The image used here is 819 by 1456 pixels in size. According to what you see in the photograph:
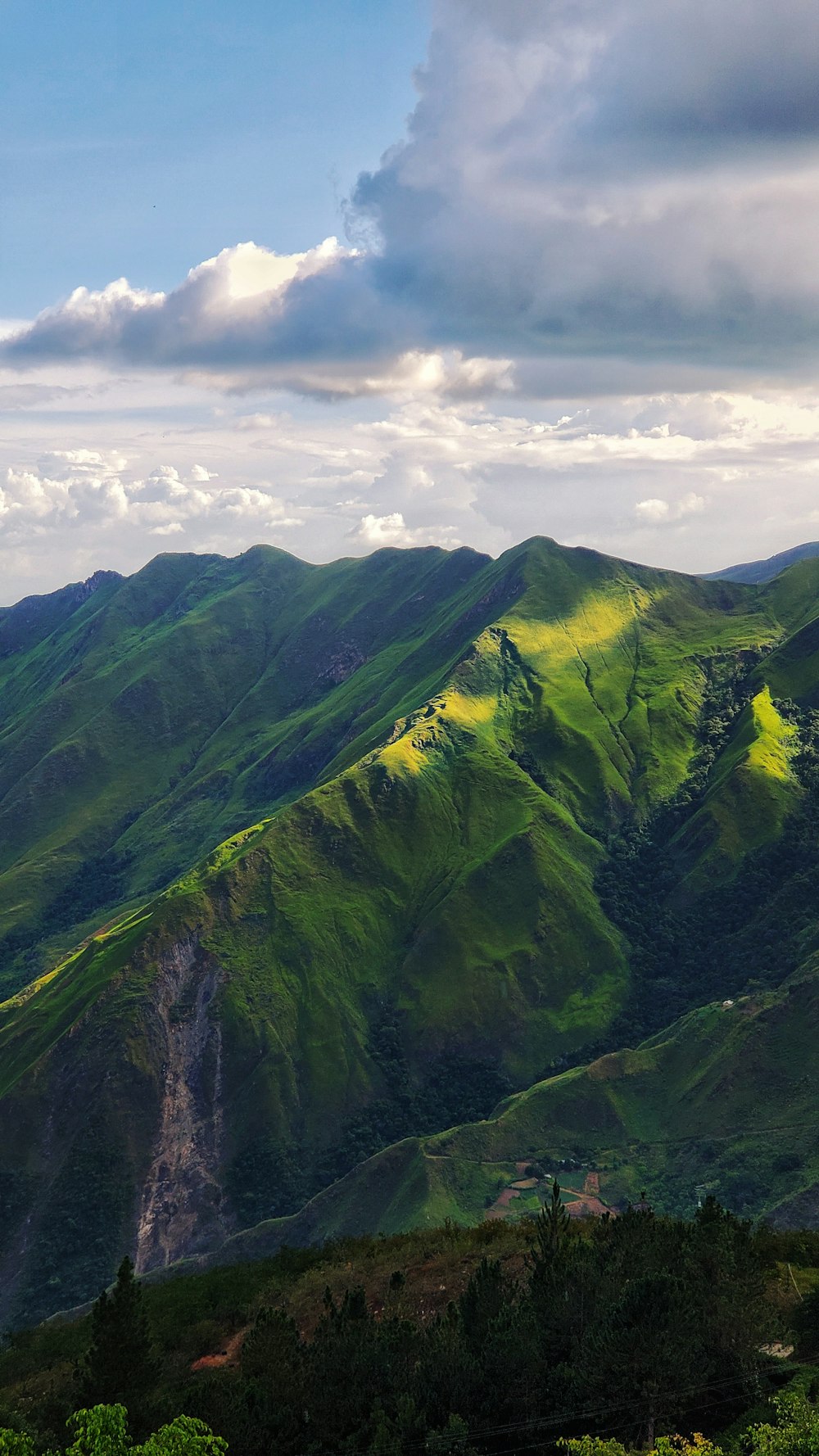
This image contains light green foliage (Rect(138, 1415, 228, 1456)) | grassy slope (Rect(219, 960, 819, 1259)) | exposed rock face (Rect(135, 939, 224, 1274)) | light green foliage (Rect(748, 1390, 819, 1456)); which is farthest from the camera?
exposed rock face (Rect(135, 939, 224, 1274))

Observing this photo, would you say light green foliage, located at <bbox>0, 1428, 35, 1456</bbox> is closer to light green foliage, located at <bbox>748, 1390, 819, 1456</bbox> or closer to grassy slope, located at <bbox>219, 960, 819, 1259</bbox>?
light green foliage, located at <bbox>748, 1390, 819, 1456</bbox>

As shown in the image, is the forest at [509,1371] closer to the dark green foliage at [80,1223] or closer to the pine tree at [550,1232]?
the pine tree at [550,1232]

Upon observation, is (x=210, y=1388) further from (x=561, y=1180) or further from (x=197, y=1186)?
Result: (x=197, y=1186)

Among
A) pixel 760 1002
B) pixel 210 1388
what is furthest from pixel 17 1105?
pixel 210 1388

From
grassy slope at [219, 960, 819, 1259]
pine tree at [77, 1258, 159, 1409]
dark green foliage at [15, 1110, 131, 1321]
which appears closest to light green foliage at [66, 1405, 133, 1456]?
pine tree at [77, 1258, 159, 1409]

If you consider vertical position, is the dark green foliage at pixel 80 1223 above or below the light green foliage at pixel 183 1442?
below

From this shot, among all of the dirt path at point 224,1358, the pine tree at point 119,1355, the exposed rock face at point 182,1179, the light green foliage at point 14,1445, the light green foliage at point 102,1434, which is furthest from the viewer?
the exposed rock face at point 182,1179

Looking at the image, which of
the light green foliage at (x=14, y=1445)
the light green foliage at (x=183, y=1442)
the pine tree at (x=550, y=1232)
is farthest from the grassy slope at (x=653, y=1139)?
the light green foliage at (x=14, y=1445)

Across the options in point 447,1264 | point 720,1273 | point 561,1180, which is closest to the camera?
point 720,1273
